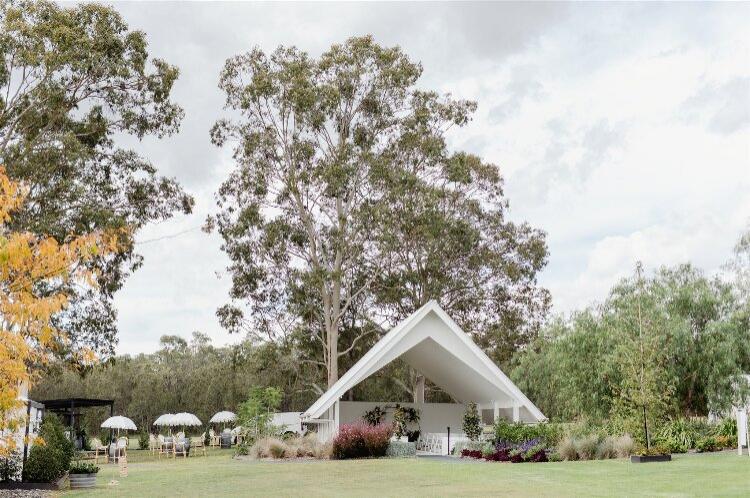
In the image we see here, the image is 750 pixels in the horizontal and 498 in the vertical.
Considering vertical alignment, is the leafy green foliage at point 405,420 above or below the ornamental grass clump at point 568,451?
above

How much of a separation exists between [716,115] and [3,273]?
703 inches

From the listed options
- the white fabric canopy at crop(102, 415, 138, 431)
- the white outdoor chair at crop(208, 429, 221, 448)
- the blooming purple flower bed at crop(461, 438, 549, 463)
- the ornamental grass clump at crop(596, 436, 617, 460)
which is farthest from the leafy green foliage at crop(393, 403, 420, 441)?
the white fabric canopy at crop(102, 415, 138, 431)

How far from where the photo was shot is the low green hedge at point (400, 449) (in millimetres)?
22688

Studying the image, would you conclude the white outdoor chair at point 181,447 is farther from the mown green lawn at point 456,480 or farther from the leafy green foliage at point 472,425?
the leafy green foliage at point 472,425

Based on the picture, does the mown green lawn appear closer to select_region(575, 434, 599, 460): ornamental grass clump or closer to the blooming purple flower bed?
the blooming purple flower bed

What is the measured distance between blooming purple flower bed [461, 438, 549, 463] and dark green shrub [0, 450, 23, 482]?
36.8 ft

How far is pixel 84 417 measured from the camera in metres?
41.9

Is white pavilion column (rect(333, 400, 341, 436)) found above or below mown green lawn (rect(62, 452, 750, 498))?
above

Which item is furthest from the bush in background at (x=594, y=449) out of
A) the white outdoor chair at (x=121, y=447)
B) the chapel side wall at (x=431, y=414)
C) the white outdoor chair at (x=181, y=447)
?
the white outdoor chair at (x=181, y=447)

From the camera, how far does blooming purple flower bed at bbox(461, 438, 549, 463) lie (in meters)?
19.0

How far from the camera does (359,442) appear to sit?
22.2 meters

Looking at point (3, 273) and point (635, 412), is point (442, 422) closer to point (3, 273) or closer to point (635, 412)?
point (635, 412)

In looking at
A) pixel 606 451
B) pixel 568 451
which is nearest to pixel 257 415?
pixel 568 451

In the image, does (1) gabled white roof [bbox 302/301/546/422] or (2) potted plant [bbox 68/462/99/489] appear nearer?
(2) potted plant [bbox 68/462/99/489]
